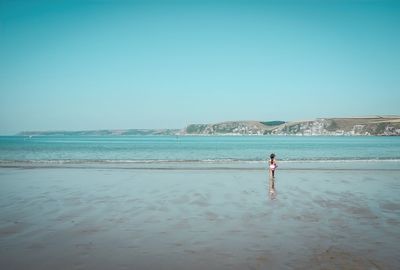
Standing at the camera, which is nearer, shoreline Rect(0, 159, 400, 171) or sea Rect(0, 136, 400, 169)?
shoreline Rect(0, 159, 400, 171)

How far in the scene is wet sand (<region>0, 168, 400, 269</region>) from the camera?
8.47 metres

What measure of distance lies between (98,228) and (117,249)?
99.4 inches

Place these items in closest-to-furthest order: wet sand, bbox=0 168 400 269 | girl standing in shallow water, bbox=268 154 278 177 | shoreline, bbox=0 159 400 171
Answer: wet sand, bbox=0 168 400 269 → girl standing in shallow water, bbox=268 154 278 177 → shoreline, bbox=0 159 400 171

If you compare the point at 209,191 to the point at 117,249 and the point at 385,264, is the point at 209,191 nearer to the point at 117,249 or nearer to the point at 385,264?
the point at 117,249

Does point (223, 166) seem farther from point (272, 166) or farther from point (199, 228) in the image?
point (199, 228)

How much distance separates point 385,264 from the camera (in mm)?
8172

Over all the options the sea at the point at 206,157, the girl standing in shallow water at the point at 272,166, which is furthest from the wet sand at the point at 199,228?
the sea at the point at 206,157

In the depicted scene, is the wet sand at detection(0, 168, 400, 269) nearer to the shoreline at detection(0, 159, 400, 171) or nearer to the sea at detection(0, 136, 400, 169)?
the shoreline at detection(0, 159, 400, 171)

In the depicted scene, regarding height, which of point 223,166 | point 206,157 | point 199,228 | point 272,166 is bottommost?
point 206,157

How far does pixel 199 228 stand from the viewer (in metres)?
11.7

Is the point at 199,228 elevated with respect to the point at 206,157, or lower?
elevated

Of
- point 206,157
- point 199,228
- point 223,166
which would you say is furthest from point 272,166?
point 206,157

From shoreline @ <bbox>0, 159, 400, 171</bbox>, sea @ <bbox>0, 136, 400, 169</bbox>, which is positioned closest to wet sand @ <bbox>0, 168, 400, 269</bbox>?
shoreline @ <bbox>0, 159, 400, 171</bbox>

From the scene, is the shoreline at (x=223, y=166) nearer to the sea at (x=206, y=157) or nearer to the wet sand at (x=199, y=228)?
the sea at (x=206, y=157)
